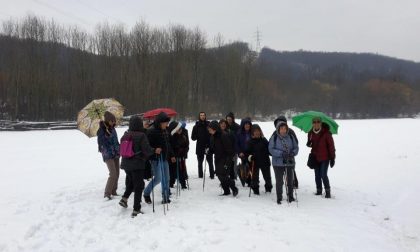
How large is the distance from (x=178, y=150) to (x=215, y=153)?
3.92ft

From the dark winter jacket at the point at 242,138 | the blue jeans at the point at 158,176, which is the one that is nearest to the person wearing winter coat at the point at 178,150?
the blue jeans at the point at 158,176

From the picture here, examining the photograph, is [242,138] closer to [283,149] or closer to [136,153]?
[283,149]

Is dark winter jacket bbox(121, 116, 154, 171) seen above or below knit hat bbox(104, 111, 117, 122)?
below

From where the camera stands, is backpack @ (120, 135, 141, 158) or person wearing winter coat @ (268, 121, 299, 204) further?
person wearing winter coat @ (268, 121, 299, 204)

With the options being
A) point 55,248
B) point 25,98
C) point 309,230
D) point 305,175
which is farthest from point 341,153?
point 25,98

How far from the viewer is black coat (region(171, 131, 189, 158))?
8688 mm

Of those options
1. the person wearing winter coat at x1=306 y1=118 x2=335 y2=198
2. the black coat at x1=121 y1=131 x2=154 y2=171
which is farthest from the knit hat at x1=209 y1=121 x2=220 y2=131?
the person wearing winter coat at x1=306 y1=118 x2=335 y2=198

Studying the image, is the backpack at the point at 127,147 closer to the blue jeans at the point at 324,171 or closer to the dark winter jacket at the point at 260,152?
the dark winter jacket at the point at 260,152

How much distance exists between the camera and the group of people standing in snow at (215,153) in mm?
6855

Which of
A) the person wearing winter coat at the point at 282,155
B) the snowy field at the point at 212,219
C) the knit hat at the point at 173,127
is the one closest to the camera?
the snowy field at the point at 212,219

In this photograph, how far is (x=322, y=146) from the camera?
8.16 m

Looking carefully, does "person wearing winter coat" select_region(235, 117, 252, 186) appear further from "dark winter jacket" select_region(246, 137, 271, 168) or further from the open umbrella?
the open umbrella

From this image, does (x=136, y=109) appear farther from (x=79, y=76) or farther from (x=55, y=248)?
(x=55, y=248)

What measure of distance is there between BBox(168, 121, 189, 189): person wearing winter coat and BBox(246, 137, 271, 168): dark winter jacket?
1.75 m
